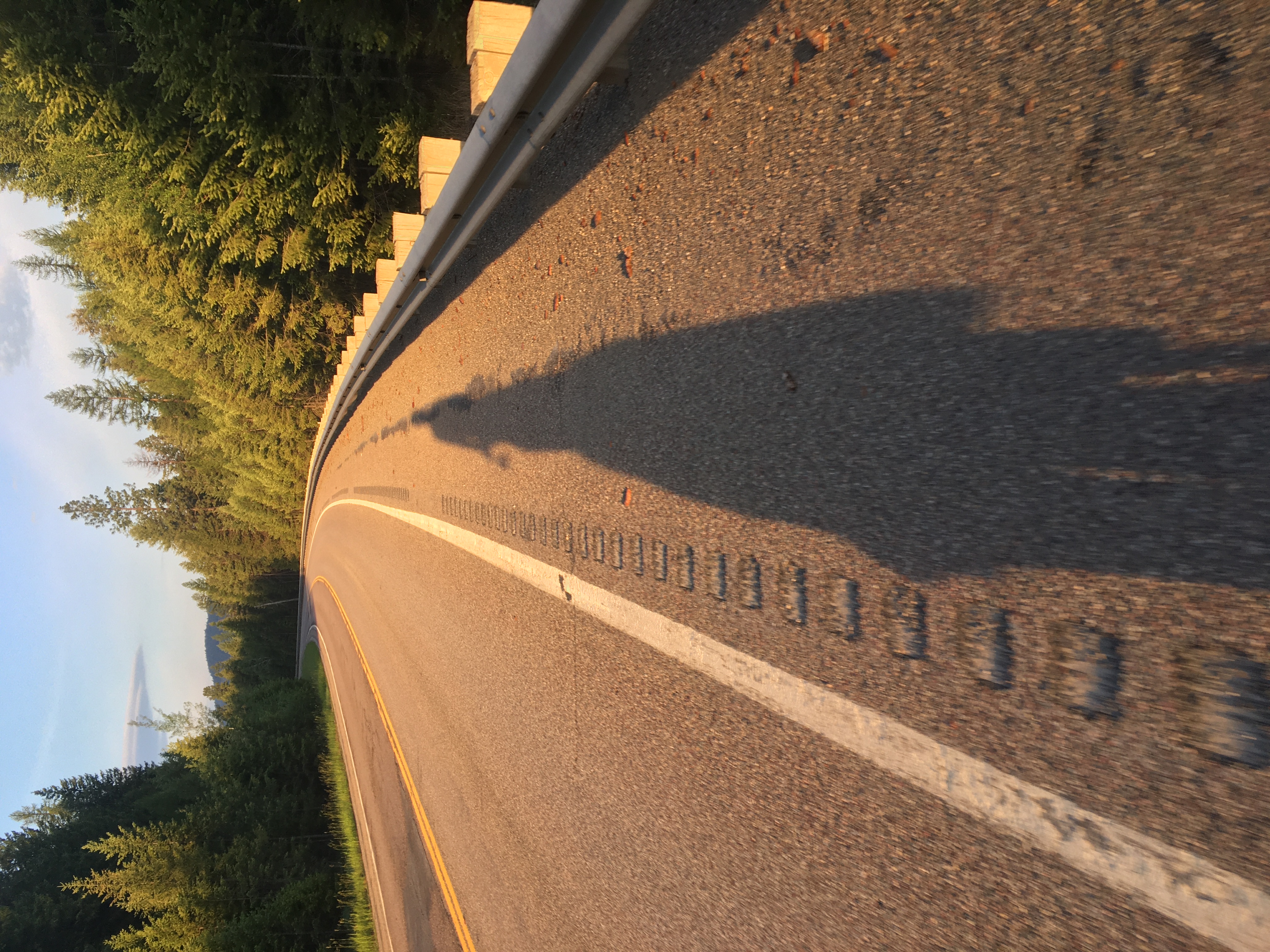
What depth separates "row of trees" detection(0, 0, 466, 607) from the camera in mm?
8711

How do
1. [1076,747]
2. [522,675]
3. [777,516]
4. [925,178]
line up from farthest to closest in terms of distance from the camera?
[522,675], [777,516], [925,178], [1076,747]

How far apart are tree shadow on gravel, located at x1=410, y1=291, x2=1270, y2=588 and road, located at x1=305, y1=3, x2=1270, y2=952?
1 cm

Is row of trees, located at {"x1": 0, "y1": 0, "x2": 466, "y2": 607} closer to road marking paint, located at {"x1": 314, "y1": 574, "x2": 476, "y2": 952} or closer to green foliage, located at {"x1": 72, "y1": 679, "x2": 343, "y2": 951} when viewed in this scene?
road marking paint, located at {"x1": 314, "y1": 574, "x2": 476, "y2": 952}

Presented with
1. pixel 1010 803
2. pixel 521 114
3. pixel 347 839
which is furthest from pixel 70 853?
pixel 1010 803

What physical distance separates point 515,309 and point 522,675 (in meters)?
3.24

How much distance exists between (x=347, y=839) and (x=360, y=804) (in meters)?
1.59

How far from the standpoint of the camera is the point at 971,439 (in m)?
2.47

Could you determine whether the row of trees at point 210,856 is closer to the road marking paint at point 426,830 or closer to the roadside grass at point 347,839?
the roadside grass at point 347,839

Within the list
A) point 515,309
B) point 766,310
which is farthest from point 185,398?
point 766,310

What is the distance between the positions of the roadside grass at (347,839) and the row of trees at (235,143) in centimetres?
954

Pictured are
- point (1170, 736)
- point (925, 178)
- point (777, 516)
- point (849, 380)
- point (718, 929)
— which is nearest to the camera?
point (1170, 736)

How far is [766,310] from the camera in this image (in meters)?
3.28

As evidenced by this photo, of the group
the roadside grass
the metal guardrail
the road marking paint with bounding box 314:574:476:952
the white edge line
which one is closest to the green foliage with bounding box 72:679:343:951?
the roadside grass

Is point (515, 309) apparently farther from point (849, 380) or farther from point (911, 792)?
point (911, 792)
